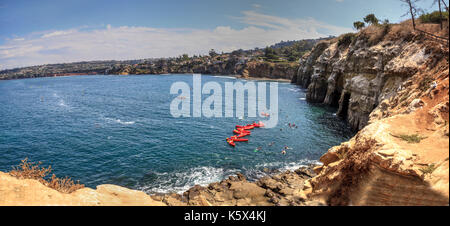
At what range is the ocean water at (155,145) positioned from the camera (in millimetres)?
24703

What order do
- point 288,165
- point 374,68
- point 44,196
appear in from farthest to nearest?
1. point 374,68
2. point 288,165
3. point 44,196

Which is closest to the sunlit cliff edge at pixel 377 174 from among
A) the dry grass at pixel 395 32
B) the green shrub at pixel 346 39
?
the dry grass at pixel 395 32

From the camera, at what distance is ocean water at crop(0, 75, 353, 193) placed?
24.7m

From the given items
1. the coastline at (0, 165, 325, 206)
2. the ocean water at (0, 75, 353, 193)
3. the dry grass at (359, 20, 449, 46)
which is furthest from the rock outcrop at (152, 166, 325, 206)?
the dry grass at (359, 20, 449, 46)

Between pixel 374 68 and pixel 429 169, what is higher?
pixel 374 68

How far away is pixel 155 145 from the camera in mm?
32156

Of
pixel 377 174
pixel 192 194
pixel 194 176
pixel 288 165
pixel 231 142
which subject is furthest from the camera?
pixel 231 142

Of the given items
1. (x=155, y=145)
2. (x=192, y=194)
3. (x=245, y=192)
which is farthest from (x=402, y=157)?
(x=155, y=145)

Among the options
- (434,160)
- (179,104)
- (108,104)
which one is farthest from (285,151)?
(108,104)

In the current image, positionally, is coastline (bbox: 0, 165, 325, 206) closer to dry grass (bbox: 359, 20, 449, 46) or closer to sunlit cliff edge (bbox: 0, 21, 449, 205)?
sunlit cliff edge (bbox: 0, 21, 449, 205)

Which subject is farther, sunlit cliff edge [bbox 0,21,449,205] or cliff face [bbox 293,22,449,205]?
sunlit cliff edge [bbox 0,21,449,205]

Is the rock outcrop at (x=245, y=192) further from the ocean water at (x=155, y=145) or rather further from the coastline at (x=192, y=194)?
the ocean water at (x=155, y=145)

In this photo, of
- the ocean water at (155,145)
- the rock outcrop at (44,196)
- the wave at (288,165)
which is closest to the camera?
the rock outcrop at (44,196)

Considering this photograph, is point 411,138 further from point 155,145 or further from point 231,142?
point 155,145
